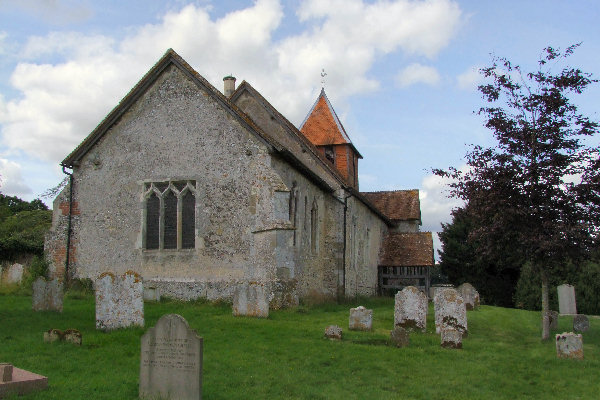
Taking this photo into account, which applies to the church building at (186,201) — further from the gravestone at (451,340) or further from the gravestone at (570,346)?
the gravestone at (570,346)

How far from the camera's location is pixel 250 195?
709 inches

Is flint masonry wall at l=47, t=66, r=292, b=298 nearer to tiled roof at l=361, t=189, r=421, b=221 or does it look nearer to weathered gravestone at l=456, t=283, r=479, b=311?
weathered gravestone at l=456, t=283, r=479, b=311

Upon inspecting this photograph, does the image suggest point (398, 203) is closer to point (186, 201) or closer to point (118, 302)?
point (186, 201)

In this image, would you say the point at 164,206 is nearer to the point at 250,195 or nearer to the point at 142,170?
the point at 142,170

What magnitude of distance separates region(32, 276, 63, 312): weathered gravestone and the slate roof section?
1880 centimetres

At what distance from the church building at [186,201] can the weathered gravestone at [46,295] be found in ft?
13.3

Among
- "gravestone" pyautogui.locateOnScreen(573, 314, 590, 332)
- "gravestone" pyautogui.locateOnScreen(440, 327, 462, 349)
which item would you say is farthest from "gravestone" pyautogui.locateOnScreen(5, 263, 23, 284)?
"gravestone" pyautogui.locateOnScreen(573, 314, 590, 332)

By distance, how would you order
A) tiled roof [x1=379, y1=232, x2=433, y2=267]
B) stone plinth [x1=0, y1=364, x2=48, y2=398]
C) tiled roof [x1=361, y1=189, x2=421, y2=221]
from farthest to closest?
1. tiled roof [x1=361, y1=189, x2=421, y2=221]
2. tiled roof [x1=379, y1=232, x2=433, y2=267]
3. stone plinth [x1=0, y1=364, x2=48, y2=398]

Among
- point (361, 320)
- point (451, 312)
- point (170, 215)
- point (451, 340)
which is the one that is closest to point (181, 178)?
point (170, 215)

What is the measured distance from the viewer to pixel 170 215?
1906 centimetres

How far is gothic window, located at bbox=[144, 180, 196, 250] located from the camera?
61.4 ft

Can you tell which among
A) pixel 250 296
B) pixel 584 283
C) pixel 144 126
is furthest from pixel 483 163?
pixel 584 283

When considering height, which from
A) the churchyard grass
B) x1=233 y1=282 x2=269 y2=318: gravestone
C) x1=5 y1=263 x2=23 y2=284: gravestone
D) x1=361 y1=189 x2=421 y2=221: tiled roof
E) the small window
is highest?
the small window

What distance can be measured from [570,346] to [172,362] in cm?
852
